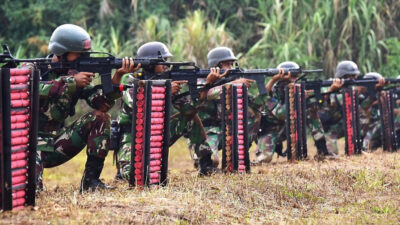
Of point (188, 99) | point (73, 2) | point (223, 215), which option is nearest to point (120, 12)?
point (73, 2)

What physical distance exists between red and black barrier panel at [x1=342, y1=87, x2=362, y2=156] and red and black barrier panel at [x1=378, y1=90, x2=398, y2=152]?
110 cm

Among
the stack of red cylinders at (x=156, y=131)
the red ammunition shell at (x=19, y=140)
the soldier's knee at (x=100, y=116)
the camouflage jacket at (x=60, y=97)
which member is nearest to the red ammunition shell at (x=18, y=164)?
the red ammunition shell at (x=19, y=140)

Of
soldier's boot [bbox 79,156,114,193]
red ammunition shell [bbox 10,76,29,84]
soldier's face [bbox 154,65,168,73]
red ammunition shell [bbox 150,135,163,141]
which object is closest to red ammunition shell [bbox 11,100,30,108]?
red ammunition shell [bbox 10,76,29,84]

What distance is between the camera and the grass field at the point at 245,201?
5918 mm

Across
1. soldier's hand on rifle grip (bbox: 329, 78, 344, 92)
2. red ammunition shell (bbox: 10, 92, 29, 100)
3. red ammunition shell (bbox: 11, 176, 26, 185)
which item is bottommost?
red ammunition shell (bbox: 11, 176, 26, 185)

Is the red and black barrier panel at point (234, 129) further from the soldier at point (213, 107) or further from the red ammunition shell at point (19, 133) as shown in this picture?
the red ammunition shell at point (19, 133)

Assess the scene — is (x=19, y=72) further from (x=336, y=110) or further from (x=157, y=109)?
(x=336, y=110)

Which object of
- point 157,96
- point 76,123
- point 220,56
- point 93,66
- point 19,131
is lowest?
point 19,131

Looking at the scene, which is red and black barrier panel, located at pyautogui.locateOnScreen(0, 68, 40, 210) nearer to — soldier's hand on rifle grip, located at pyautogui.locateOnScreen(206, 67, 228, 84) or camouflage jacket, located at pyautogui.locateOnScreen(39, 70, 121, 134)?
camouflage jacket, located at pyautogui.locateOnScreen(39, 70, 121, 134)

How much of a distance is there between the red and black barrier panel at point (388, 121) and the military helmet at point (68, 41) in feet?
23.6

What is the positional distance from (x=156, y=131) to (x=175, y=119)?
2.05 m

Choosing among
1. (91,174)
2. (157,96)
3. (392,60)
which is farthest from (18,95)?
(392,60)

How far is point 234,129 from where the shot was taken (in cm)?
958

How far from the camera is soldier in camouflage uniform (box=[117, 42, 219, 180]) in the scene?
877cm
